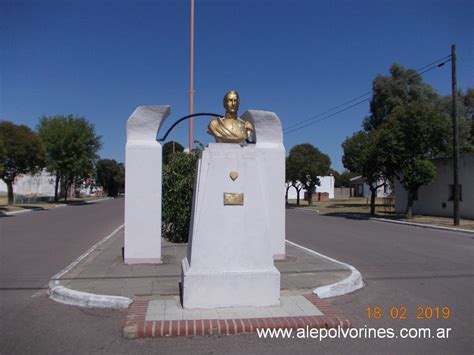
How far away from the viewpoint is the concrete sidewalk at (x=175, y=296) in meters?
5.35

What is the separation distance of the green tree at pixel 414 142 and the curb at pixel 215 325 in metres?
21.6

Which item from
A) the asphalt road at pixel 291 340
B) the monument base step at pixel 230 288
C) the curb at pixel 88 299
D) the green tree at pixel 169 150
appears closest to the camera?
the asphalt road at pixel 291 340

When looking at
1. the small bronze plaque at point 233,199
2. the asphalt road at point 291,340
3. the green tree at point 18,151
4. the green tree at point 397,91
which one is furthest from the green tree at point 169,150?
the green tree at point 397,91

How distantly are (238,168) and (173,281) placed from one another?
258 centimetres

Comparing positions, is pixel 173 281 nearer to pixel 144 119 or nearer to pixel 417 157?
pixel 144 119

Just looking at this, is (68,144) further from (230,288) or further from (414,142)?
(230,288)

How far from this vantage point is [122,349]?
482cm

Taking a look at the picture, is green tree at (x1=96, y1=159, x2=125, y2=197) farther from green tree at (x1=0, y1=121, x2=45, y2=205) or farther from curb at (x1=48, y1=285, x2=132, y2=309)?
curb at (x1=48, y1=285, x2=132, y2=309)

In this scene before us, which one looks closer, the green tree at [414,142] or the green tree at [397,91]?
the green tree at [414,142]

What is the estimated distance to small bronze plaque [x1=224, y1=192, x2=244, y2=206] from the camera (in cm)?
615

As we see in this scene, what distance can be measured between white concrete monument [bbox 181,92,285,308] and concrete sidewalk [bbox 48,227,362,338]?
0.20 metres

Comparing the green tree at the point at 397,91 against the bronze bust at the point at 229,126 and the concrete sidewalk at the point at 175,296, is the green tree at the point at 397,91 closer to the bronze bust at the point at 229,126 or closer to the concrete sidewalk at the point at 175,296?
the concrete sidewalk at the point at 175,296
